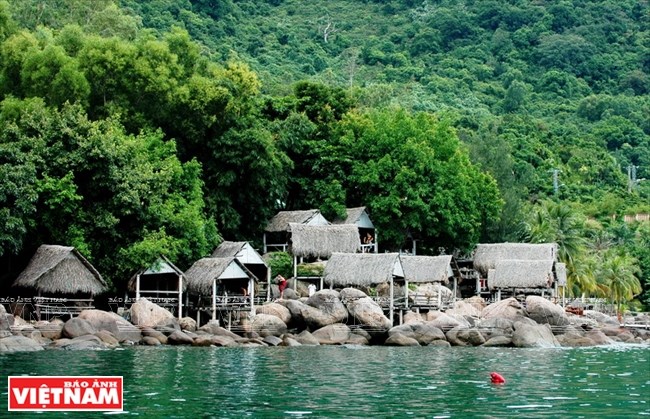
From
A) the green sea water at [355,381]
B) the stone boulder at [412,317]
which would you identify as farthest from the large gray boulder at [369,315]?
the green sea water at [355,381]

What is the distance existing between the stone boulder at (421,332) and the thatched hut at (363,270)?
3.95 metres

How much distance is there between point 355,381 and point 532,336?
1844 centimetres

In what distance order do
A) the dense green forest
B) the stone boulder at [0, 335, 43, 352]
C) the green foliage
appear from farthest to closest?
1. the green foliage
2. the dense green forest
3. the stone boulder at [0, 335, 43, 352]

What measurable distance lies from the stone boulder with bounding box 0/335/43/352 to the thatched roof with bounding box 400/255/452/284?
855 inches

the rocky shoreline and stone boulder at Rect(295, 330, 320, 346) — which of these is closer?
the rocky shoreline

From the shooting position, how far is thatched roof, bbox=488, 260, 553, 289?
193 ft

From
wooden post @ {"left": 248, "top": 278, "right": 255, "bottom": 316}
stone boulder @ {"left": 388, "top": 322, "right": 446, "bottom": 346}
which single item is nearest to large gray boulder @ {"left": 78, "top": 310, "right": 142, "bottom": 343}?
wooden post @ {"left": 248, "top": 278, "right": 255, "bottom": 316}

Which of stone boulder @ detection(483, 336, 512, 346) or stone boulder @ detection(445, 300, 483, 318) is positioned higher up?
stone boulder @ detection(445, 300, 483, 318)

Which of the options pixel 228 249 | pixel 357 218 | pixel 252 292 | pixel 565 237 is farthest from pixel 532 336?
pixel 565 237

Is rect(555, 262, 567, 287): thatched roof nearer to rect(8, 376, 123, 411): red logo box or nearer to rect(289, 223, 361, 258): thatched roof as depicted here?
rect(289, 223, 361, 258): thatched roof

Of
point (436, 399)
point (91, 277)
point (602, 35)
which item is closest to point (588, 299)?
point (91, 277)

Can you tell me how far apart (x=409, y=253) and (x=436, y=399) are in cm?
3768

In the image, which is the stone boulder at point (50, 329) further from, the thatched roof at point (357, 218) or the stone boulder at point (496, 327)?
the thatched roof at point (357, 218)

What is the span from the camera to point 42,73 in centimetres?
5109
